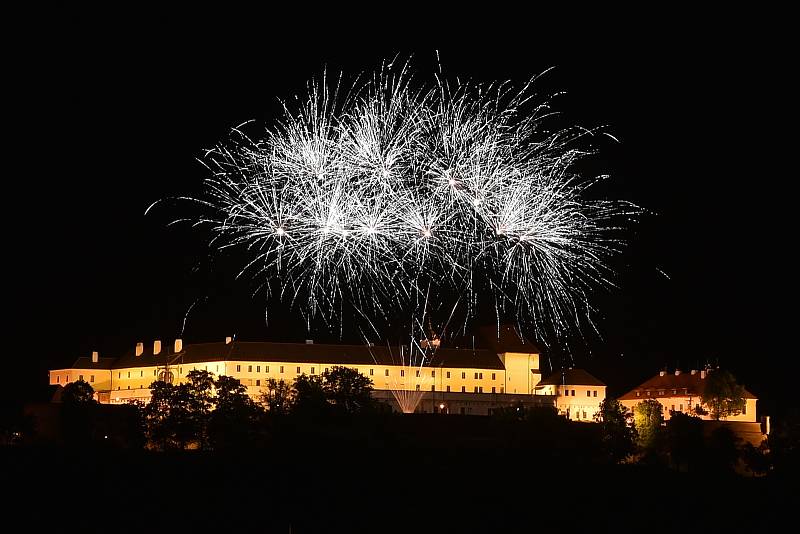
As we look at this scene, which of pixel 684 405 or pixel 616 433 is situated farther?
pixel 684 405

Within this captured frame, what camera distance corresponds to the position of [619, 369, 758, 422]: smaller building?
102375 mm

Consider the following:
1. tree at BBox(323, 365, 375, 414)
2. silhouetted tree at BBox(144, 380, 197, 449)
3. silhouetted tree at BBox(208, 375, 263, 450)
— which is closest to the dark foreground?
silhouetted tree at BBox(208, 375, 263, 450)

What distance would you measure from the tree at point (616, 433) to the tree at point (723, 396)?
6.06m

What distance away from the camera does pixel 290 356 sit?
107m

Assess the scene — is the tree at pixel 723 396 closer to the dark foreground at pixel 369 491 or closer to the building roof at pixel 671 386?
the building roof at pixel 671 386

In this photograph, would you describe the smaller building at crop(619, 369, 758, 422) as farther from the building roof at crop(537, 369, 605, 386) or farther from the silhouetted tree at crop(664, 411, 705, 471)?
the silhouetted tree at crop(664, 411, 705, 471)

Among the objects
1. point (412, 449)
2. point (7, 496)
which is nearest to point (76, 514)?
point (7, 496)

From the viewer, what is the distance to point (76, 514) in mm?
63000

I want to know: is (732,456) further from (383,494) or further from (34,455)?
(34,455)

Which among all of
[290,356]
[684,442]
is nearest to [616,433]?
[684,442]

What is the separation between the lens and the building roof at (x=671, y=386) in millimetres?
106125

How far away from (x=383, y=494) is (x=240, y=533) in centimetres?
977

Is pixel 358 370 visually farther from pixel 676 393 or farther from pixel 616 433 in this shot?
pixel 616 433

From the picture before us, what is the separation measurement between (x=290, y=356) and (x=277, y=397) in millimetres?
17806
